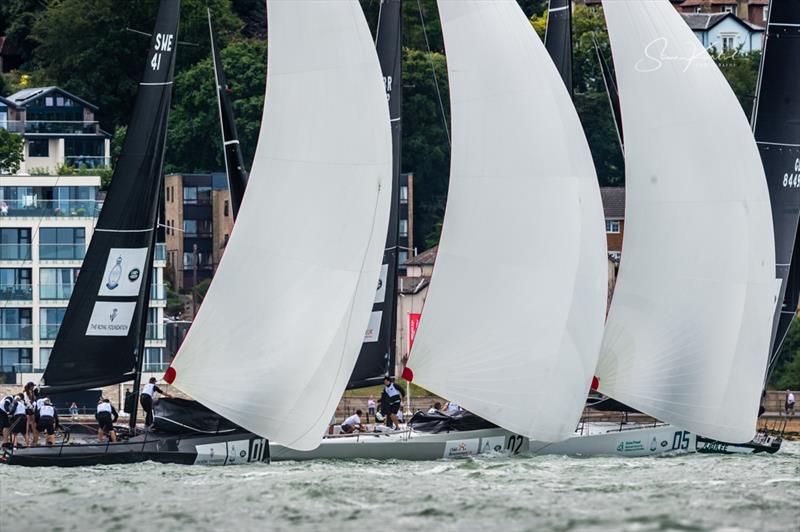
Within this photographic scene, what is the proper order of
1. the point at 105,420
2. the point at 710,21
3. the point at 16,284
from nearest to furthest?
the point at 105,420 < the point at 16,284 < the point at 710,21

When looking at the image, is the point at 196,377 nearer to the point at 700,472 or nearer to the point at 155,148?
the point at 155,148

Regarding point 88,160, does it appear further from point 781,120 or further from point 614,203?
point 781,120

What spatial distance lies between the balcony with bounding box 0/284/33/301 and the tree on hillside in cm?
2883

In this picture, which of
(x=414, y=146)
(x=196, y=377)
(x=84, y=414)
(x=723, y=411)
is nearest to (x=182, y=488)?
(x=196, y=377)

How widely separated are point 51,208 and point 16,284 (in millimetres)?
2645

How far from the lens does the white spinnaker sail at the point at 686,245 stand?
3359 cm

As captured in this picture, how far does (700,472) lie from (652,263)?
4171mm

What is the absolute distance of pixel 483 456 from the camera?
33.1m

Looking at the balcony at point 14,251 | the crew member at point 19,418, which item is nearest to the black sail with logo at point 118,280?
the crew member at point 19,418

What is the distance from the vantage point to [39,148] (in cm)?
8562

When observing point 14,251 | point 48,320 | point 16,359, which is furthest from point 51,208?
point 16,359

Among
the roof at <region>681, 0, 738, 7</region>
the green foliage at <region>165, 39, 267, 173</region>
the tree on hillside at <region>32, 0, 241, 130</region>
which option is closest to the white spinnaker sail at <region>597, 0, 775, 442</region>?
the green foliage at <region>165, 39, 267, 173</region>

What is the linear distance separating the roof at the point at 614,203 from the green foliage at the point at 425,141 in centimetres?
626

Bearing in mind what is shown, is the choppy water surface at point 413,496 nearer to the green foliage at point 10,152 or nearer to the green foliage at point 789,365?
the green foliage at point 789,365
